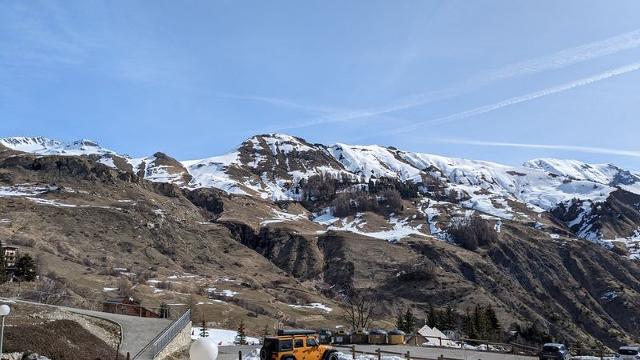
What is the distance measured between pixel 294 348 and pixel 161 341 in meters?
8.25

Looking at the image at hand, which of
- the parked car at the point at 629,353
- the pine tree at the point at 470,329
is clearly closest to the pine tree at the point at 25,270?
the pine tree at the point at 470,329

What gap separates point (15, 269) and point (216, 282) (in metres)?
73.0

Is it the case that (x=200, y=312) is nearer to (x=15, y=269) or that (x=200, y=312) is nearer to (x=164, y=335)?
(x=15, y=269)

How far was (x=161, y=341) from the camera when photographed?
33.8 m

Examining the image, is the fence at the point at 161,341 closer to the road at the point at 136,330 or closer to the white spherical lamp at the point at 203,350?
the road at the point at 136,330

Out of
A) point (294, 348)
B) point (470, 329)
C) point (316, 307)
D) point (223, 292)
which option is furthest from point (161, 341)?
point (316, 307)

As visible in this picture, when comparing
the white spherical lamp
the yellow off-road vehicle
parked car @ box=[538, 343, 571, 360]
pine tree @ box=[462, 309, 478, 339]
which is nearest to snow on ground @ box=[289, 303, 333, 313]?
pine tree @ box=[462, 309, 478, 339]

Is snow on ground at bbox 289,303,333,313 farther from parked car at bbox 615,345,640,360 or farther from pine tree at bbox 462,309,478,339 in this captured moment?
parked car at bbox 615,345,640,360

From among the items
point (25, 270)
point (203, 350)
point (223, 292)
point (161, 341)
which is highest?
point (223, 292)

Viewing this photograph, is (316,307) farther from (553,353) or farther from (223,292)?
(553,353)

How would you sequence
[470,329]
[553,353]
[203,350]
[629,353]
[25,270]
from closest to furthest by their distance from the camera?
[203,350] < [553,353] < [629,353] < [25,270] < [470,329]

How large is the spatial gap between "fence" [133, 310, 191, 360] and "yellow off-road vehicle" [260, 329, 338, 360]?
619 cm

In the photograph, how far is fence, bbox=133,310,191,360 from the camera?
32.0m

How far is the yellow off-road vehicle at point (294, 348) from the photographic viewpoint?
101 feet
